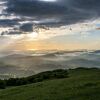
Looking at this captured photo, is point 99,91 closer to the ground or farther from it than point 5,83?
farther from it

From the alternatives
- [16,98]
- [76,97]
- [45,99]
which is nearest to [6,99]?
[16,98]

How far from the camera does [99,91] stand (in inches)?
1842

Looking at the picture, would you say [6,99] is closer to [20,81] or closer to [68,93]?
[68,93]

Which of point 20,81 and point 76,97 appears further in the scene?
point 20,81

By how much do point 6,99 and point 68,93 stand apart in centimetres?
1190

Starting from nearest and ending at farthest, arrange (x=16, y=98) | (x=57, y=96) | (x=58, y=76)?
(x=57, y=96)
(x=16, y=98)
(x=58, y=76)

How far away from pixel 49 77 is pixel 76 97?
6152 centimetres

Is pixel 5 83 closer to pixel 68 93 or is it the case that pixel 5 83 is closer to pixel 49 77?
pixel 49 77

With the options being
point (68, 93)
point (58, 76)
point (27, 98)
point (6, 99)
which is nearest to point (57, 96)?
point (68, 93)

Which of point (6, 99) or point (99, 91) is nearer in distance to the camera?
point (99, 91)

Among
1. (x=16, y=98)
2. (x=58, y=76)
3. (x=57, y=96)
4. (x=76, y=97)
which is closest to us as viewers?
(x=76, y=97)

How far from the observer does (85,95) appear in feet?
149

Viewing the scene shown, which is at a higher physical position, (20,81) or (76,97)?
(76,97)

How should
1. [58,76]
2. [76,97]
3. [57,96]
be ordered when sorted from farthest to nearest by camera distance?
[58,76]
[57,96]
[76,97]
